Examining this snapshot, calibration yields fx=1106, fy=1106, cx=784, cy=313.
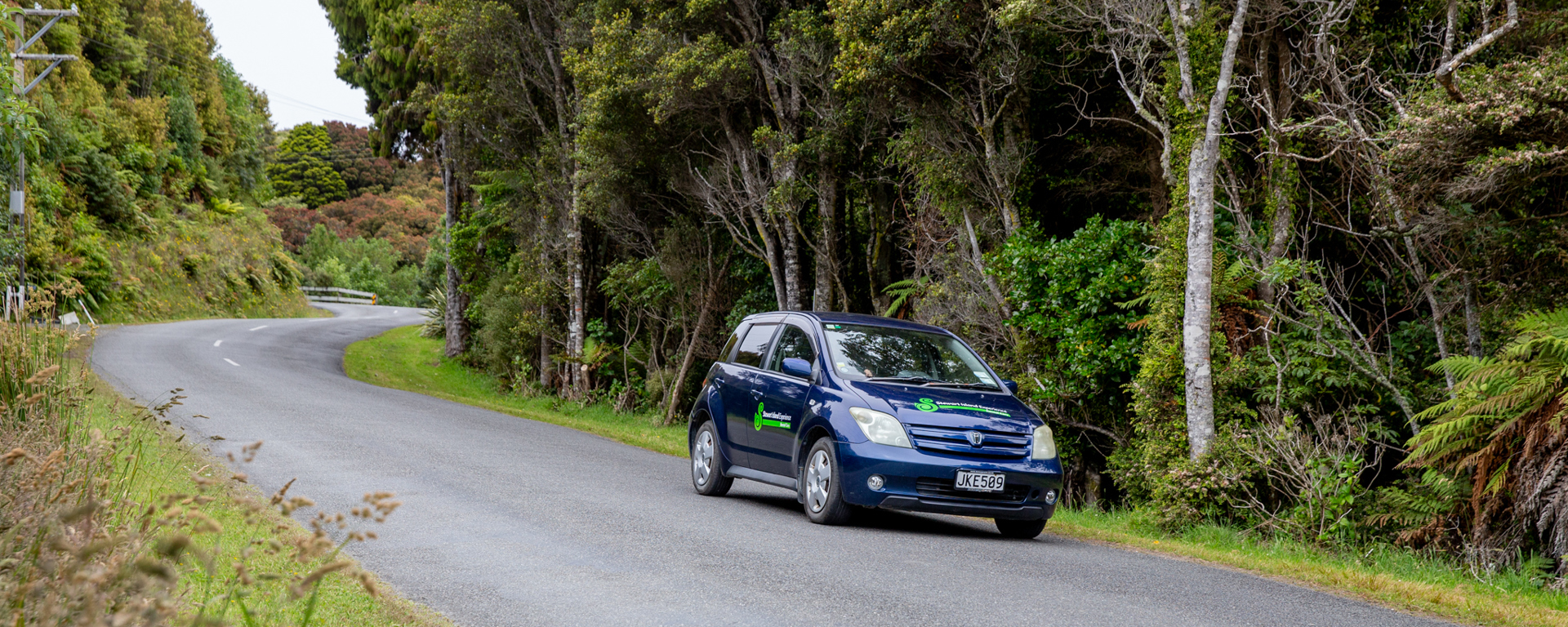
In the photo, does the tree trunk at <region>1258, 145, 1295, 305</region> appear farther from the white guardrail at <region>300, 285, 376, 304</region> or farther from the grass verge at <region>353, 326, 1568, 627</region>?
the white guardrail at <region>300, 285, 376, 304</region>

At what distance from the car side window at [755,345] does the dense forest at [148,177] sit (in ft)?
71.9

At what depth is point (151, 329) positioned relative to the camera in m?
33.4

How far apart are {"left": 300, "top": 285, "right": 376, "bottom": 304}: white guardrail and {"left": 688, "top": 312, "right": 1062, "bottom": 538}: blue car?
63606 millimetres

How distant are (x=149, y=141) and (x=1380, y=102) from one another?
4869 cm

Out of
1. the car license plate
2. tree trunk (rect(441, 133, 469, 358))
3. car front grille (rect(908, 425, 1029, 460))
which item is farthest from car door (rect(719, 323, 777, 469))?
tree trunk (rect(441, 133, 469, 358))

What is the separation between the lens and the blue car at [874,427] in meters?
8.41

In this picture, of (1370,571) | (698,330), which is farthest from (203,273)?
(1370,571)

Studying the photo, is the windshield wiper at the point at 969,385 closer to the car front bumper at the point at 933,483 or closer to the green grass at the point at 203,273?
the car front bumper at the point at 933,483

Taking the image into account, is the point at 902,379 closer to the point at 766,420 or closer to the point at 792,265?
the point at 766,420

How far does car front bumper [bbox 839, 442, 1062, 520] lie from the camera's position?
8344mm

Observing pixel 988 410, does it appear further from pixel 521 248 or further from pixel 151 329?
pixel 151 329

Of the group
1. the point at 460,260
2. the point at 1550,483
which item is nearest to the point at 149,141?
the point at 460,260

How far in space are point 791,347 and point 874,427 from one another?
6.24ft

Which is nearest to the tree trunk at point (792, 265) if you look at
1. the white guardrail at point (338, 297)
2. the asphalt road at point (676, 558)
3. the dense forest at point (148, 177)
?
the asphalt road at point (676, 558)
